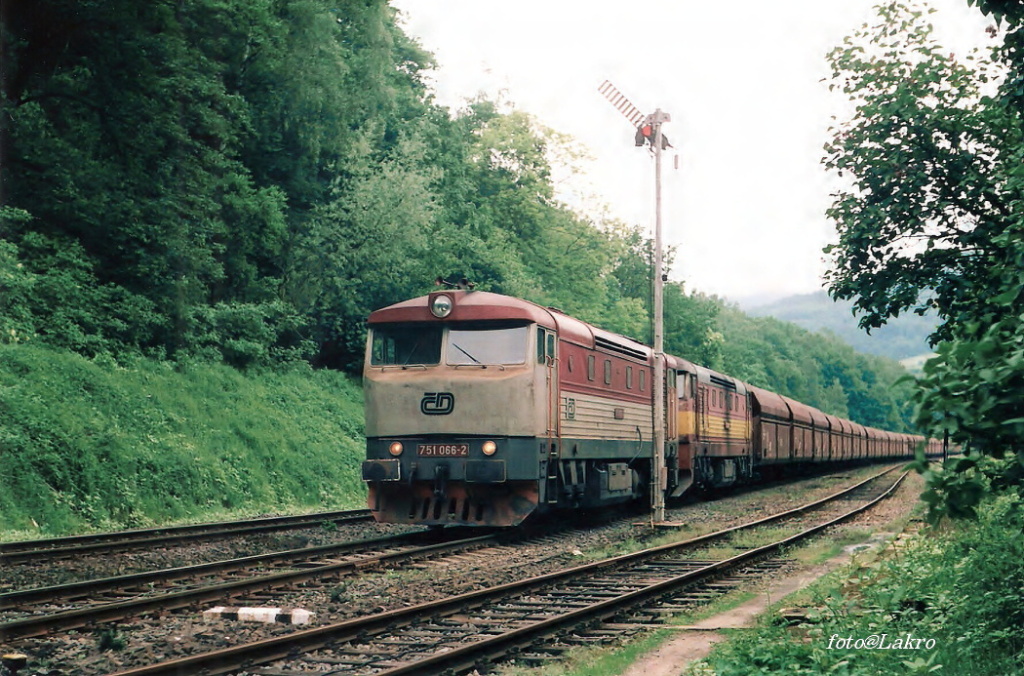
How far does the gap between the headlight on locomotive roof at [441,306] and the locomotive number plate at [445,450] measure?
7.13 ft

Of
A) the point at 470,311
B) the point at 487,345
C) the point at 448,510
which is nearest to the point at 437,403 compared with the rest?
the point at 487,345

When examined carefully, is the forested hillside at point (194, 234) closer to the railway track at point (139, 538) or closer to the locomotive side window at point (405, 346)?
the railway track at point (139, 538)

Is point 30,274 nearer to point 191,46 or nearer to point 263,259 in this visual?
point 191,46

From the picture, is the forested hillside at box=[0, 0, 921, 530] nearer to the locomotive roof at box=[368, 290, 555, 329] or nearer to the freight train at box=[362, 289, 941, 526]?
the freight train at box=[362, 289, 941, 526]

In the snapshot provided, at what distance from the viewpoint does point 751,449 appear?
120 ft

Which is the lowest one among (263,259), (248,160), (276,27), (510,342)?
(510,342)

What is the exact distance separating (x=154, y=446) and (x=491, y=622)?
13.7 meters

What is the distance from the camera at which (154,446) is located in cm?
2184

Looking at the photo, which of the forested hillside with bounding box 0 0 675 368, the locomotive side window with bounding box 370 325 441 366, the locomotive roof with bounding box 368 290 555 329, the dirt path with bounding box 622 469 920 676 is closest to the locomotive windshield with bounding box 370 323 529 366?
the locomotive side window with bounding box 370 325 441 366

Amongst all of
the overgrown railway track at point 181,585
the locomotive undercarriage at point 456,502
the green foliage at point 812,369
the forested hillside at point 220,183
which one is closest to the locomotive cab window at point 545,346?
the locomotive undercarriage at point 456,502

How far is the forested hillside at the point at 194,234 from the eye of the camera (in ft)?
69.1

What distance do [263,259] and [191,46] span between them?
27.2 ft

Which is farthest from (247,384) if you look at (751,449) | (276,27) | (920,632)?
(920,632)

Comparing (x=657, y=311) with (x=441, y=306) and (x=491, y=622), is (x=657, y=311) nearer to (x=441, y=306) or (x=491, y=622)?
(x=441, y=306)
